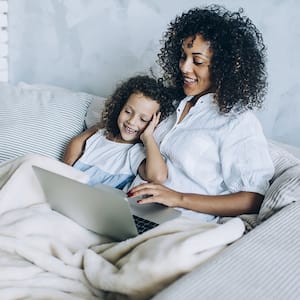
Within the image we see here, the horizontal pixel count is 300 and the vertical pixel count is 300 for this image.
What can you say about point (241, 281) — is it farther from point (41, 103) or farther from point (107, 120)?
point (41, 103)

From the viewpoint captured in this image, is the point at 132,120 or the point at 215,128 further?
the point at 132,120

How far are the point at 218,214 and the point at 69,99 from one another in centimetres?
72

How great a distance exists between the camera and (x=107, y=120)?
1636mm

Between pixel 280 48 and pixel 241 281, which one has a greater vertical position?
pixel 280 48

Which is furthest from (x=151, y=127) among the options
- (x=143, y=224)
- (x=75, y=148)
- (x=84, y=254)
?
(x=84, y=254)

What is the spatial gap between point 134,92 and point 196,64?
0.22 metres

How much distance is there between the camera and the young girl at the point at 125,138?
154cm

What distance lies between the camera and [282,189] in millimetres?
1227

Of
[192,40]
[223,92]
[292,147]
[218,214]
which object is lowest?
[218,214]

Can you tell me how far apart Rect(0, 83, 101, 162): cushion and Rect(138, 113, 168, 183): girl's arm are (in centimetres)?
34

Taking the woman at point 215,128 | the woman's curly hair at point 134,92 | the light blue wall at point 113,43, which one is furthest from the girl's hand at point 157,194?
the light blue wall at point 113,43

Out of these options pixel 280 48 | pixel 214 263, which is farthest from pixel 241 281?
pixel 280 48

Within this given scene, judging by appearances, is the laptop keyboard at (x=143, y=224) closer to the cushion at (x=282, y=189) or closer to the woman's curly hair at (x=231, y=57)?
the cushion at (x=282, y=189)

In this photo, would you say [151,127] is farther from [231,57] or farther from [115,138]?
[231,57]
